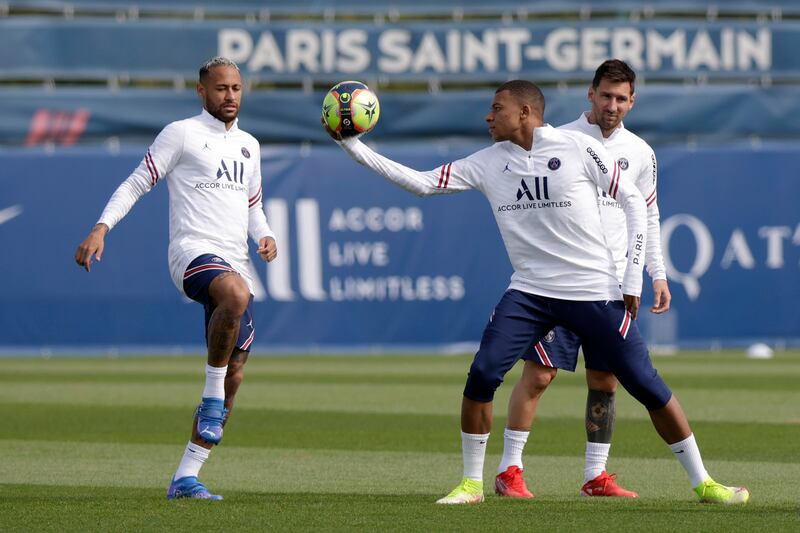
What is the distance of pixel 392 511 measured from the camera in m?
7.46

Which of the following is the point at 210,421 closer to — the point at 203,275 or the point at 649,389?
the point at 203,275

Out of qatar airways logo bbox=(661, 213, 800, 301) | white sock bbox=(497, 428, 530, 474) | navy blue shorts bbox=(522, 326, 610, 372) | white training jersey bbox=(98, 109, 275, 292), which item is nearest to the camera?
white training jersey bbox=(98, 109, 275, 292)

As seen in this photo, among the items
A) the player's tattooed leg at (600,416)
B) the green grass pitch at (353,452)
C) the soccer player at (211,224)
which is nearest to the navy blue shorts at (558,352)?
the player's tattooed leg at (600,416)

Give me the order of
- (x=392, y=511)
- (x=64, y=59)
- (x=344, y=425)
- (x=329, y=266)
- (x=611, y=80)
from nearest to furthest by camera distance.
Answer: (x=392, y=511) → (x=611, y=80) → (x=344, y=425) → (x=329, y=266) → (x=64, y=59)

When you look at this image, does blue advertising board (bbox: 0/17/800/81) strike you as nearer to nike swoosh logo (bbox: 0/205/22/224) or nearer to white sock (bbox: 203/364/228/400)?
nike swoosh logo (bbox: 0/205/22/224)

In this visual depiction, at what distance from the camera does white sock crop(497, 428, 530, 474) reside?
850cm

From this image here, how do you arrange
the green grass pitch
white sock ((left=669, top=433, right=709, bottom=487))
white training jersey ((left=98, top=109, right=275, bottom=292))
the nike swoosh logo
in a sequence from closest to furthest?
the green grass pitch < white sock ((left=669, top=433, right=709, bottom=487)) < white training jersey ((left=98, top=109, right=275, bottom=292)) < the nike swoosh logo

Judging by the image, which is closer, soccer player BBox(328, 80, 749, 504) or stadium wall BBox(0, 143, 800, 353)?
soccer player BBox(328, 80, 749, 504)

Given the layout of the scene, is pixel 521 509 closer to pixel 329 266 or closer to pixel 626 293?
pixel 626 293

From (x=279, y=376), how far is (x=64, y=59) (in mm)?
8767

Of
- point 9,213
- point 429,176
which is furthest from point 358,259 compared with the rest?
point 429,176

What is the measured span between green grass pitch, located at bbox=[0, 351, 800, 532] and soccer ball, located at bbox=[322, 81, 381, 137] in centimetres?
187

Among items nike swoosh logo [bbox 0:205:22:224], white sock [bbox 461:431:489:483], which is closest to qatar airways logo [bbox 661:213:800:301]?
nike swoosh logo [bbox 0:205:22:224]

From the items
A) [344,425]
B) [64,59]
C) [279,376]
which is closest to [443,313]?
[279,376]
